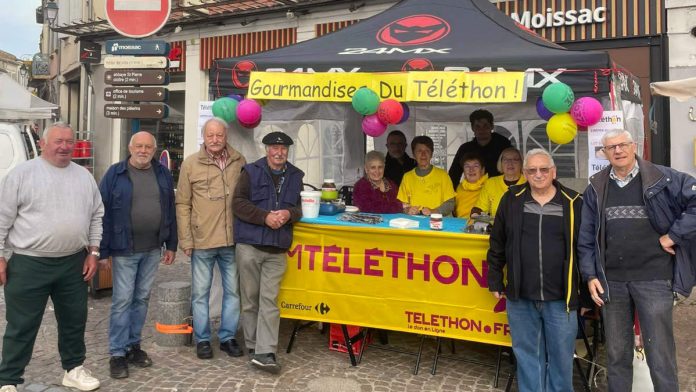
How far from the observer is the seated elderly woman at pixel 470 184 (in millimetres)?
5133

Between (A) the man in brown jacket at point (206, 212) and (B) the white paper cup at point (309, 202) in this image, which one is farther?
(B) the white paper cup at point (309, 202)

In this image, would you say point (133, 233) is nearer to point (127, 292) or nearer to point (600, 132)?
point (127, 292)

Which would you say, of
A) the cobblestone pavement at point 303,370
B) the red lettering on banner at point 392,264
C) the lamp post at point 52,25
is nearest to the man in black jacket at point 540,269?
the red lettering on banner at point 392,264

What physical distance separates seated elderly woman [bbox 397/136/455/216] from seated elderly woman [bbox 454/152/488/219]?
10 cm

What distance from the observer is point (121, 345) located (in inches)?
161

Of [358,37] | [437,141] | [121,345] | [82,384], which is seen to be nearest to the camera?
[82,384]

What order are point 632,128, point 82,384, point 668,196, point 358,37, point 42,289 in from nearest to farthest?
point 668,196, point 42,289, point 82,384, point 632,128, point 358,37

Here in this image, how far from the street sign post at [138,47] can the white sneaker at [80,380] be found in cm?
273

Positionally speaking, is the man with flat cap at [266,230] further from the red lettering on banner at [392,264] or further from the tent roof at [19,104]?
the tent roof at [19,104]

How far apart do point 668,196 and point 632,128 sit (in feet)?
6.25

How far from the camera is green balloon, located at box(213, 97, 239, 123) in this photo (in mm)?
4809

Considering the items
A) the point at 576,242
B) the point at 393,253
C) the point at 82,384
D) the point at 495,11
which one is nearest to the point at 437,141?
the point at 495,11

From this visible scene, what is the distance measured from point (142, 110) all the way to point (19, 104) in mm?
6677

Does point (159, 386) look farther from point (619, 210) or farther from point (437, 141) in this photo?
point (437, 141)
